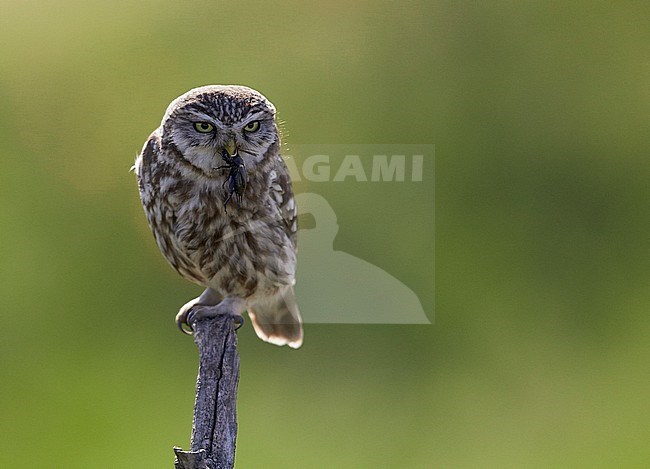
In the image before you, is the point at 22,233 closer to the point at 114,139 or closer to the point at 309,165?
the point at 114,139

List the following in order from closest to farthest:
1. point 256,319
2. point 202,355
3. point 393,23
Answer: point 202,355 < point 256,319 < point 393,23

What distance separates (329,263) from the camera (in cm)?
508

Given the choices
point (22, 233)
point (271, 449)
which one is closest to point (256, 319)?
point (271, 449)

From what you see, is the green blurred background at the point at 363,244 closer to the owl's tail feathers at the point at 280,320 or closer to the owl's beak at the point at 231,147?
the owl's tail feathers at the point at 280,320

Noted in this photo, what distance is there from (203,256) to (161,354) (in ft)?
10.7

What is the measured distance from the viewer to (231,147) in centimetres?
314

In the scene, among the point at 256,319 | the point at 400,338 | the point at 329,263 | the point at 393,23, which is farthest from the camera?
the point at 393,23

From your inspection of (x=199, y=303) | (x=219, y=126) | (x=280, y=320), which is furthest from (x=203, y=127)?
(x=280, y=320)

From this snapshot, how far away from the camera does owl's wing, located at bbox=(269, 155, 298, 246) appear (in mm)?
3469

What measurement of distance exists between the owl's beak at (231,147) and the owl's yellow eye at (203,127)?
7 cm

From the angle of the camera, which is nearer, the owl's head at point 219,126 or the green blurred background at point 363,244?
the owl's head at point 219,126

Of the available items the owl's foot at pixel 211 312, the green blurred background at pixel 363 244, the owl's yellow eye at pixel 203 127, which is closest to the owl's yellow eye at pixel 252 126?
the owl's yellow eye at pixel 203 127

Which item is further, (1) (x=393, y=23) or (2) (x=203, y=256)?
(1) (x=393, y=23)

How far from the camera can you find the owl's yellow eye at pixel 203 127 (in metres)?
3.12
